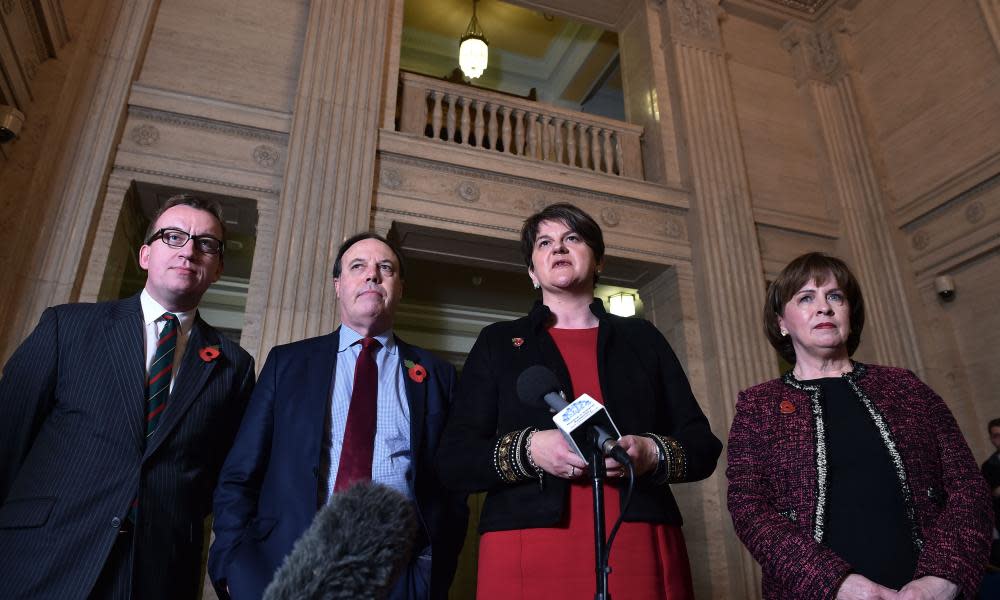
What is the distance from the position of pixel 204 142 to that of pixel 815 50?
23.7 feet

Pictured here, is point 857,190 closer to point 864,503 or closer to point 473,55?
point 473,55

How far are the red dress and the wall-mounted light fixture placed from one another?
5.06m

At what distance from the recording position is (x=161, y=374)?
197 centimetres

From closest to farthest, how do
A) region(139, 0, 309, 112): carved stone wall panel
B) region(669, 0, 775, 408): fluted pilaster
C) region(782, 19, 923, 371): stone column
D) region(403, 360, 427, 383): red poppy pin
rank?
1. region(403, 360, 427, 383): red poppy pin
2. region(139, 0, 309, 112): carved stone wall panel
3. region(669, 0, 775, 408): fluted pilaster
4. region(782, 19, 923, 371): stone column

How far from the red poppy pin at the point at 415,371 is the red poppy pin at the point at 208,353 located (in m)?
0.62

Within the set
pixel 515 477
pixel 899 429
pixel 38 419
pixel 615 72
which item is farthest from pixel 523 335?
pixel 615 72

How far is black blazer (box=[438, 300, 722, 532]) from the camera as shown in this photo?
161 centimetres

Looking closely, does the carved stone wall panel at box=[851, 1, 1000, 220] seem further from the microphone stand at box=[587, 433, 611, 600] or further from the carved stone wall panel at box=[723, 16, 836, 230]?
the microphone stand at box=[587, 433, 611, 600]

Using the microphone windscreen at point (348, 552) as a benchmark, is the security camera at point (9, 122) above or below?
above

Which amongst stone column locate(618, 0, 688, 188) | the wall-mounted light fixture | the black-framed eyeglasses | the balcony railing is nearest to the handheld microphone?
the black-framed eyeglasses

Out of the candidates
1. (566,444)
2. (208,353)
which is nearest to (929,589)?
(566,444)

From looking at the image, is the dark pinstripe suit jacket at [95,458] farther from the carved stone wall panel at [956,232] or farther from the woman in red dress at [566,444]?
the carved stone wall panel at [956,232]

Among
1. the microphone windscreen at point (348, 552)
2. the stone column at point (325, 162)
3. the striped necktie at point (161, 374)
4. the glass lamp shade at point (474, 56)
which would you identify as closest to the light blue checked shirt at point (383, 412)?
the striped necktie at point (161, 374)

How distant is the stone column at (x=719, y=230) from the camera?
5.71m
